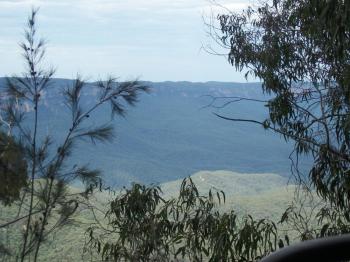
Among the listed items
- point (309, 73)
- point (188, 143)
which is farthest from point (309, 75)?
point (188, 143)

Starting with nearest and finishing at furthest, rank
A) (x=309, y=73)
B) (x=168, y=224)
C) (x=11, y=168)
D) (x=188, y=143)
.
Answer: (x=168, y=224)
(x=11, y=168)
(x=309, y=73)
(x=188, y=143)

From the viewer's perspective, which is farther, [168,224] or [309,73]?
[309,73]

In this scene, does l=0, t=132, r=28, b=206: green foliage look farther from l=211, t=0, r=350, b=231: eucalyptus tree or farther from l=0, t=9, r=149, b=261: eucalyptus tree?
l=211, t=0, r=350, b=231: eucalyptus tree

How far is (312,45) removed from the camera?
3852mm

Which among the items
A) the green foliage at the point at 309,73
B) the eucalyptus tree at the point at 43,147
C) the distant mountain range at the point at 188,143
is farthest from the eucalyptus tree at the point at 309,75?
the distant mountain range at the point at 188,143

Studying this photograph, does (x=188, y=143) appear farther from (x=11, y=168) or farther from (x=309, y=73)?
(x=11, y=168)

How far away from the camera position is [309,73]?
420 centimetres

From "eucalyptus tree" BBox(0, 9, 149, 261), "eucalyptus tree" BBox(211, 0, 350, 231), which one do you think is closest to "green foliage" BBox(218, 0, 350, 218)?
"eucalyptus tree" BBox(211, 0, 350, 231)

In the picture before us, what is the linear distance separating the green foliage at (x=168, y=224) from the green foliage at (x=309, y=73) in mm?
581

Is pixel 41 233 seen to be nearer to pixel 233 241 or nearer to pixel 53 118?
pixel 53 118

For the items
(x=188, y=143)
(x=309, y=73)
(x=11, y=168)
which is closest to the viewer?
(x=11, y=168)

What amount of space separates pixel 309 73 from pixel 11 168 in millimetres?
2232

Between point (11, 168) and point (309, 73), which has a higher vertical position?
point (309, 73)

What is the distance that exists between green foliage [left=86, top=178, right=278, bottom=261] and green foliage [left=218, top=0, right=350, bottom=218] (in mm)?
581
